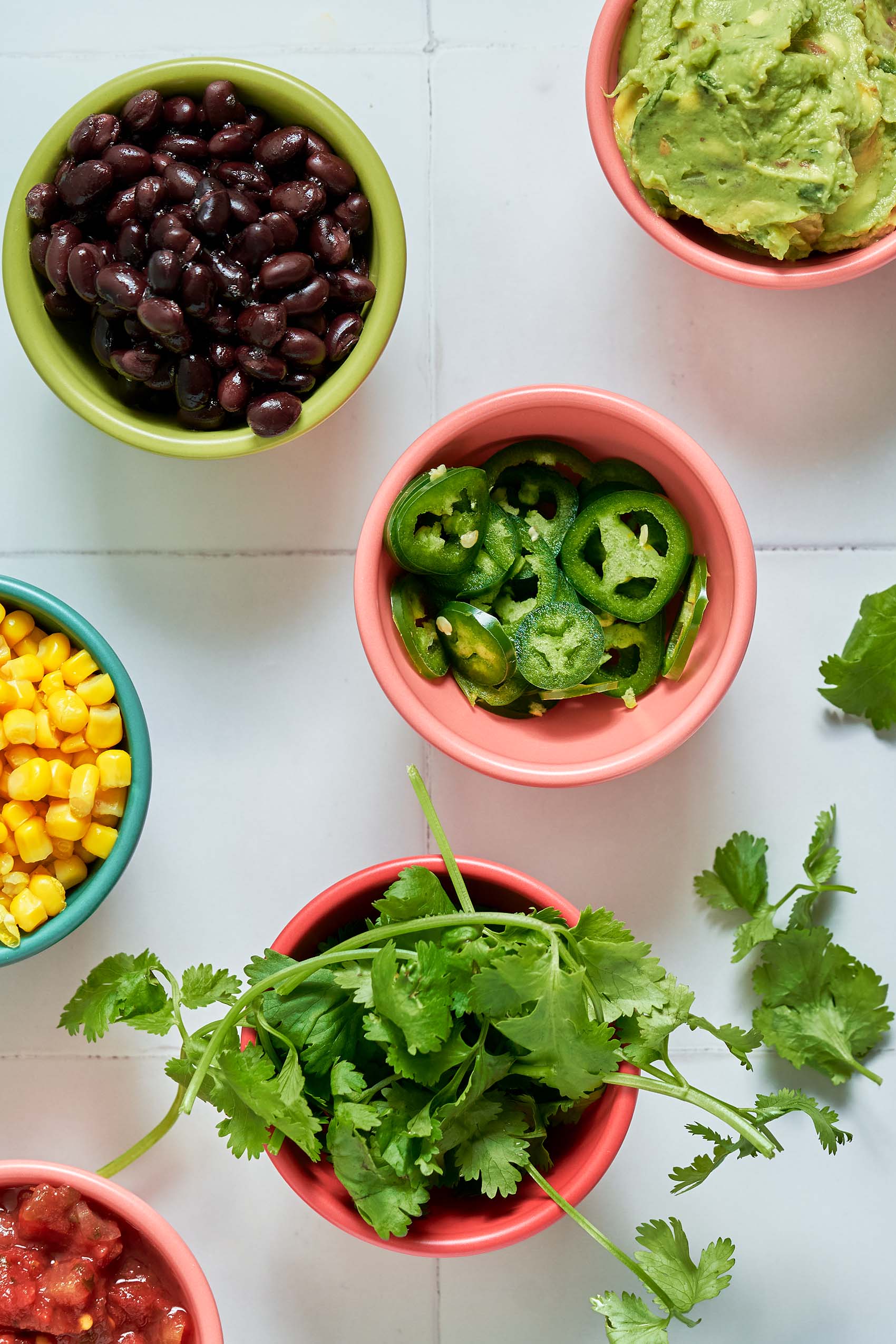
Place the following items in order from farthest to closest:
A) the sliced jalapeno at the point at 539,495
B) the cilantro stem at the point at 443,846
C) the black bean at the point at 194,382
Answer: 1. the sliced jalapeno at the point at 539,495
2. the black bean at the point at 194,382
3. the cilantro stem at the point at 443,846

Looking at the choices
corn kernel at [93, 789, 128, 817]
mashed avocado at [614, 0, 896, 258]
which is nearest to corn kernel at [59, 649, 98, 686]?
corn kernel at [93, 789, 128, 817]

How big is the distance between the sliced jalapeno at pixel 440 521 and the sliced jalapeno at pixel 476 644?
6 cm

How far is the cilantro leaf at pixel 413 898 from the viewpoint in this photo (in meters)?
1.24

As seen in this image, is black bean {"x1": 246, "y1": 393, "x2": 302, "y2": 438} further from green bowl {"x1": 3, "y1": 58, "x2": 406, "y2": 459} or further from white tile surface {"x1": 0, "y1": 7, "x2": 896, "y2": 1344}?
white tile surface {"x1": 0, "y1": 7, "x2": 896, "y2": 1344}

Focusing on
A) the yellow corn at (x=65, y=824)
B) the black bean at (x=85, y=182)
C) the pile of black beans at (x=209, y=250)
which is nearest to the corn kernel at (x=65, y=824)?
the yellow corn at (x=65, y=824)

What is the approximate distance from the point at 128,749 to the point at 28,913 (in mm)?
213

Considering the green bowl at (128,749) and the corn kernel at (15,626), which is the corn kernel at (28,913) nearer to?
the green bowl at (128,749)

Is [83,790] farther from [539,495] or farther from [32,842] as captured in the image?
[539,495]

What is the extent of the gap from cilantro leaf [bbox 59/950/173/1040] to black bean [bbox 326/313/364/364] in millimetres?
706

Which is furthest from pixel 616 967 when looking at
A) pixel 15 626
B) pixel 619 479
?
pixel 15 626

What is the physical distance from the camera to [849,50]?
4.34 feet

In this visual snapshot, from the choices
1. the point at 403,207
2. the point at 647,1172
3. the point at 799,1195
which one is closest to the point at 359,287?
the point at 403,207

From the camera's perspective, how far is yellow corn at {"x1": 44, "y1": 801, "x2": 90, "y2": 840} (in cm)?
139

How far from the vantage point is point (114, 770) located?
1.40 meters
